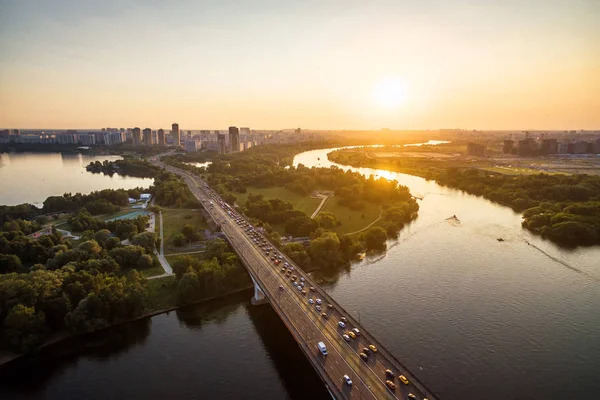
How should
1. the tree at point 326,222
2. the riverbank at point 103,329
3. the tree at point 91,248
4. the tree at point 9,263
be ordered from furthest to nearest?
the tree at point 326,222 → the tree at point 91,248 → the tree at point 9,263 → the riverbank at point 103,329

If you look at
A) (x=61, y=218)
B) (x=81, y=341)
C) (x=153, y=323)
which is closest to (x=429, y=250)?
(x=153, y=323)

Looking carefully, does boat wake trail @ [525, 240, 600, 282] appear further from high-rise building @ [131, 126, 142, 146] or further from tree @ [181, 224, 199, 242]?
high-rise building @ [131, 126, 142, 146]

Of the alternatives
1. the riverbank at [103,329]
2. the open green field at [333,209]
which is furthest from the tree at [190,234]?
the riverbank at [103,329]

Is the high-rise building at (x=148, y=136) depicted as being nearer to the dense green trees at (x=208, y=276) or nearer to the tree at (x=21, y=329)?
the dense green trees at (x=208, y=276)

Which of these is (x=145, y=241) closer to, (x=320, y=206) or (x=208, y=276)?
(x=208, y=276)

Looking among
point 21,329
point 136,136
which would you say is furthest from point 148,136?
point 21,329
